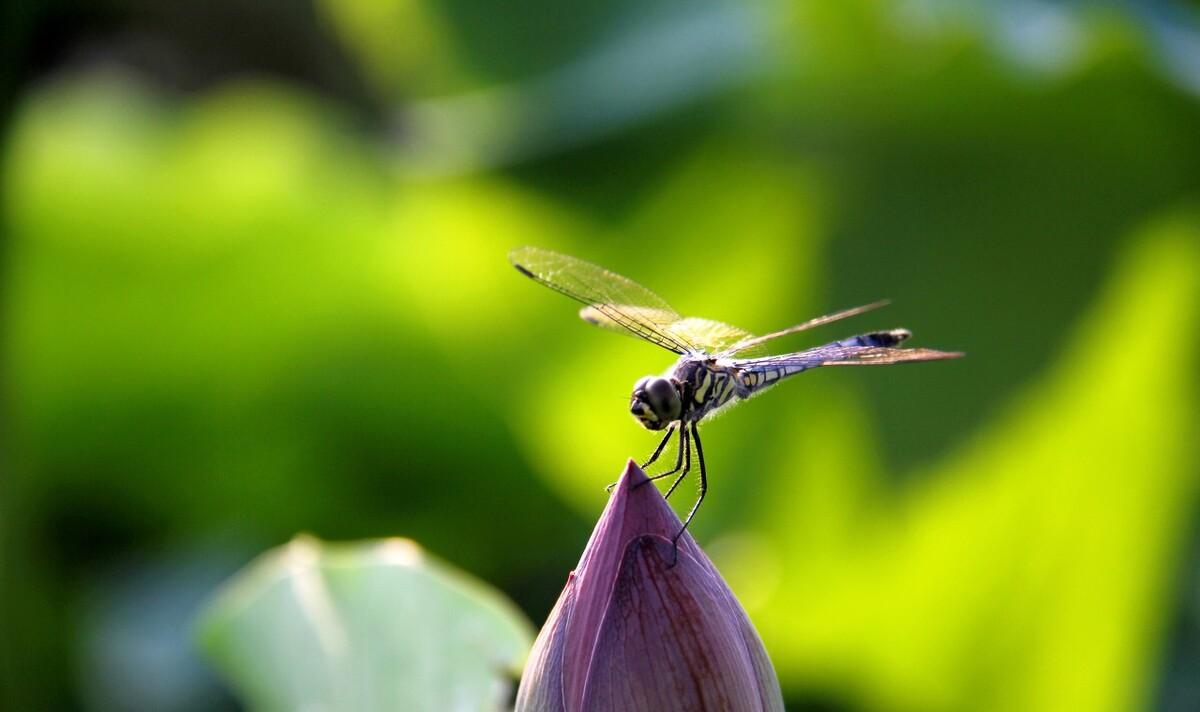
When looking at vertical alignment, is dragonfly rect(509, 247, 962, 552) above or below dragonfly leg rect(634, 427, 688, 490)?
above

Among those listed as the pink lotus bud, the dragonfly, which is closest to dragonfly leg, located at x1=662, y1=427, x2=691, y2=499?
the dragonfly

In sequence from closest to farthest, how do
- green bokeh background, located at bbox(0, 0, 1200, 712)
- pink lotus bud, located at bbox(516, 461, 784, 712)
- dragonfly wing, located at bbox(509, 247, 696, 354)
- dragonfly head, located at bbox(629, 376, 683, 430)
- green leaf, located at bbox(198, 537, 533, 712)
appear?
Answer: pink lotus bud, located at bbox(516, 461, 784, 712) → dragonfly head, located at bbox(629, 376, 683, 430) → dragonfly wing, located at bbox(509, 247, 696, 354) → green leaf, located at bbox(198, 537, 533, 712) → green bokeh background, located at bbox(0, 0, 1200, 712)

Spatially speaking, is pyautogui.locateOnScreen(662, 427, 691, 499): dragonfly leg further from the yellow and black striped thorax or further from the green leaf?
the green leaf

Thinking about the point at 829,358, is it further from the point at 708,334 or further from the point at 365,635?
the point at 365,635

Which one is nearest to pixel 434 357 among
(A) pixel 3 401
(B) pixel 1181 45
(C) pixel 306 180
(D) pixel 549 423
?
(D) pixel 549 423

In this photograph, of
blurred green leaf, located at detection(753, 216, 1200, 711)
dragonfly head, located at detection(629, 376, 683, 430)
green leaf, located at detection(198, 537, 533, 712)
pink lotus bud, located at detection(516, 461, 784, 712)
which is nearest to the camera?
pink lotus bud, located at detection(516, 461, 784, 712)

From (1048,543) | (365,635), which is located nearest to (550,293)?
(1048,543)
